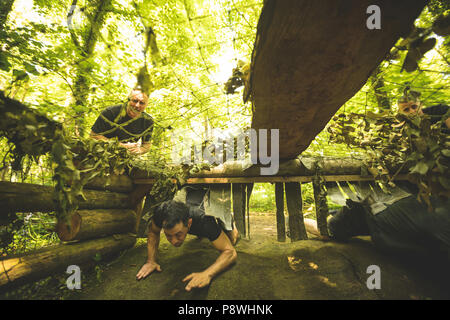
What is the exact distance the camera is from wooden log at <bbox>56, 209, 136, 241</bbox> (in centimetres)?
229

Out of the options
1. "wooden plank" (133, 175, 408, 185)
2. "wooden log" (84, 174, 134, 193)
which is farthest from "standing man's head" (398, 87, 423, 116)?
"wooden log" (84, 174, 134, 193)

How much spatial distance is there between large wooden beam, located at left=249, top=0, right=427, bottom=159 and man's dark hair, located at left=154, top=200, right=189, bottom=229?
2053 millimetres

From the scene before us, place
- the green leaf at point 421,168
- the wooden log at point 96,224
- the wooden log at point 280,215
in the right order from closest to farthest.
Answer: the green leaf at point 421,168, the wooden log at point 96,224, the wooden log at point 280,215

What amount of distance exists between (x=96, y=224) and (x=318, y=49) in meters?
3.51

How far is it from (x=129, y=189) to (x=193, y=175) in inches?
64.9

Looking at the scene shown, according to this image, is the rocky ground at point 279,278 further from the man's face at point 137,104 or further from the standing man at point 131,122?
the man's face at point 137,104

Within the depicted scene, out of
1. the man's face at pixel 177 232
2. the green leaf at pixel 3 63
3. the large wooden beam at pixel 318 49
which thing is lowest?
the man's face at pixel 177 232

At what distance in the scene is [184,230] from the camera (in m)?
2.59

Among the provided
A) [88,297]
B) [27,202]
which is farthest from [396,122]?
[27,202]

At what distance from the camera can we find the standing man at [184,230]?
237 cm

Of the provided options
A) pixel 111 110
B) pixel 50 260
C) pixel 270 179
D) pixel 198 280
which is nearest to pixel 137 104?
pixel 111 110

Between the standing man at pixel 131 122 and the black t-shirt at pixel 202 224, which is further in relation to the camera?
the standing man at pixel 131 122

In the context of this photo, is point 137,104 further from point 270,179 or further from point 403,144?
point 403,144

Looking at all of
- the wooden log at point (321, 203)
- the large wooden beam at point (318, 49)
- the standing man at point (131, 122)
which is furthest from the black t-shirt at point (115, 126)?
the wooden log at point (321, 203)
